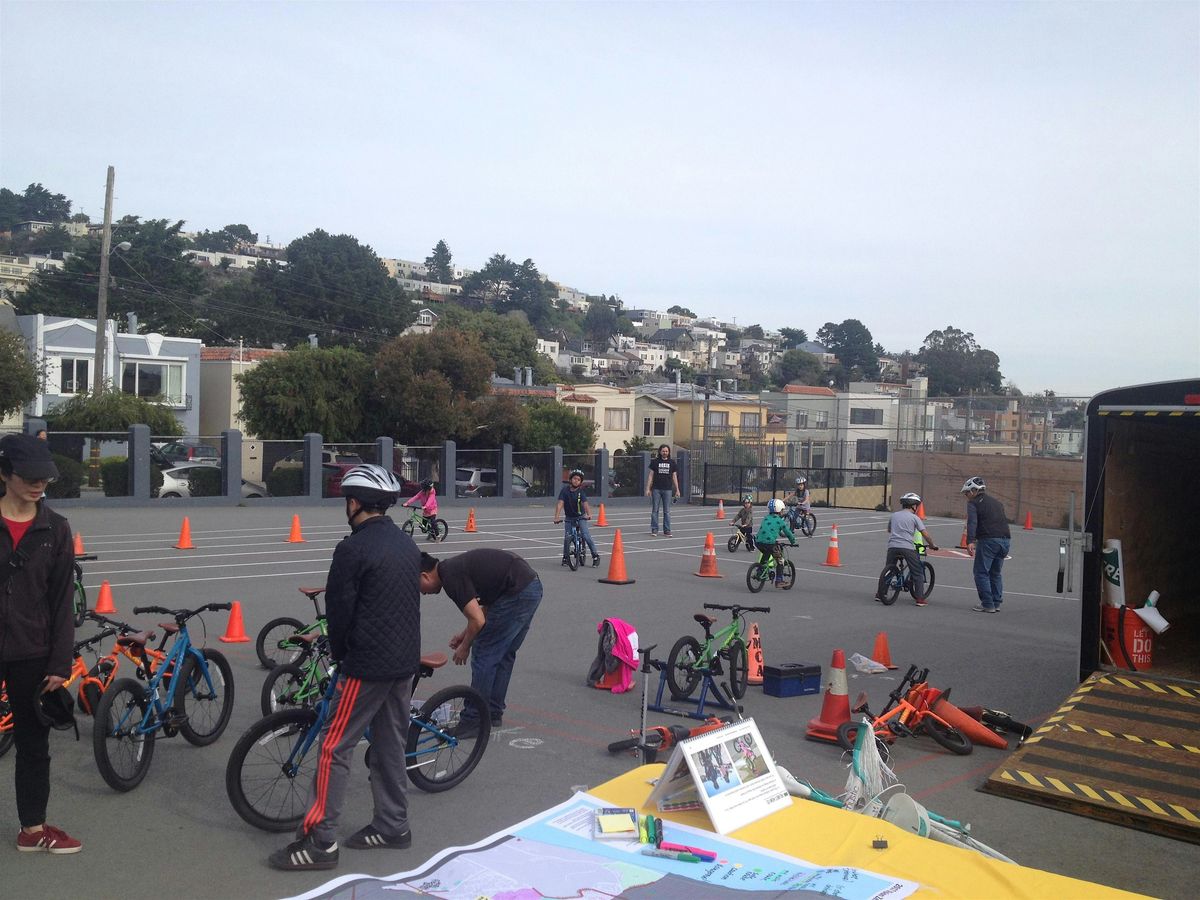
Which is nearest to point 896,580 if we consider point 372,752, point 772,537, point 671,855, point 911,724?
point 772,537

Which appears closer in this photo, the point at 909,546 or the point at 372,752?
the point at 372,752

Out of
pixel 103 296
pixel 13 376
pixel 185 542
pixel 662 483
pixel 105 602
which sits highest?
pixel 103 296

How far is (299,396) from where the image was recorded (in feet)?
156

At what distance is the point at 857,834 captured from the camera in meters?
5.95

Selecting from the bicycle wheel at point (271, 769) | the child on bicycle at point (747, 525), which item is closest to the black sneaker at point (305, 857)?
the bicycle wheel at point (271, 769)

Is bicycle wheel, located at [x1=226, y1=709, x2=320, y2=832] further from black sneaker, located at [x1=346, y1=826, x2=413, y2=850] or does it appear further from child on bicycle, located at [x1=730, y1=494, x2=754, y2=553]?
child on bicycle, located at [x1=730, y1=494, x2=754, y2=553]

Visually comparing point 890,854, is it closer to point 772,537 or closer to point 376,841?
point 376,841

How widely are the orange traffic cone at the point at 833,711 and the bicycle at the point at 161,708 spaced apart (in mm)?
4571

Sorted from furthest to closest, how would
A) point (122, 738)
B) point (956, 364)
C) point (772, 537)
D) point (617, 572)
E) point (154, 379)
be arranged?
point (956, 364)
point (154, 379)
point (617, 572)
point (772, 537)
point (122, 738)

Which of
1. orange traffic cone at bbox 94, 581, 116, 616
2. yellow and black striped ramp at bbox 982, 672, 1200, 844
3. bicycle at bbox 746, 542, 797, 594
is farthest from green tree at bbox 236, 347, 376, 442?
yellow and black striped ramp at bbox 982, 672, 1200, 844

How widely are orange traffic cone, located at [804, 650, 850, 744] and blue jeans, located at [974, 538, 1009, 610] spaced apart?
8.23 m

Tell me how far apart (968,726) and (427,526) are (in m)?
17.1

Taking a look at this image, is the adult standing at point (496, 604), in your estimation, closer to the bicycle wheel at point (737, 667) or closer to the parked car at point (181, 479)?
the bicycle wheel at point (737, 667)

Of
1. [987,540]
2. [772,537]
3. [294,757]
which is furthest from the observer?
[772,537]
